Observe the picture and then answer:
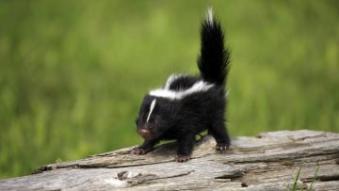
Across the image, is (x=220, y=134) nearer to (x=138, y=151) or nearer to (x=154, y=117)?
(x=154, y=117)

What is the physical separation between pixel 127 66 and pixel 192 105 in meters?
5.18

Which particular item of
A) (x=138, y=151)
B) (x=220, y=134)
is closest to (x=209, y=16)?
(x=220, y=134)

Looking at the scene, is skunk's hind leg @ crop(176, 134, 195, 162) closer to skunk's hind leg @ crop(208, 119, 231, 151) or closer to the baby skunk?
the baby skunk

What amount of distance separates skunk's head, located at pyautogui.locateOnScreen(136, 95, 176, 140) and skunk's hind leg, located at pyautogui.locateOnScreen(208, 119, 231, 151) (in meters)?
0.38

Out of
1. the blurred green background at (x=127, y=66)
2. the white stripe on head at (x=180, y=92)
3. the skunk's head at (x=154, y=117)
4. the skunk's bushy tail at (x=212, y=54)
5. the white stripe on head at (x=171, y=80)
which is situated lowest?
the skunk's head at (x=154, y=117)

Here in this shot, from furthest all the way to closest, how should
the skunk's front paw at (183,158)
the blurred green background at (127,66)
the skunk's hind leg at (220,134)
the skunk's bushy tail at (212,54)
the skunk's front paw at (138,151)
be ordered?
the blurred green background at (127,66)
the skunk's bushy tail at (212,54)
the skunk's hind leg at (220,134)
the skunk's front paw at (138,151)
the skunk's front paw at (183,158)

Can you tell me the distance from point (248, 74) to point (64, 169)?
228 inches

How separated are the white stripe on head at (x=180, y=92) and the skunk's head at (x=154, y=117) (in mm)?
63

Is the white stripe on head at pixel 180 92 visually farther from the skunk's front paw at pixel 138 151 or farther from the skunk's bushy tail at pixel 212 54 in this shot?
the skunk's front paw at pixel 138 151

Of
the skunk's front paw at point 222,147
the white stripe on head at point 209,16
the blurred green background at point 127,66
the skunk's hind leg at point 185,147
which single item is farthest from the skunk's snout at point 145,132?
the blurred green background at point 127,66

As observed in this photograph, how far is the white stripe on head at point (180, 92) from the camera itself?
17.4 feet

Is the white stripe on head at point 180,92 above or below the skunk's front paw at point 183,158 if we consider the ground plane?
above

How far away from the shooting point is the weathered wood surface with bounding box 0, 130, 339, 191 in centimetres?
446

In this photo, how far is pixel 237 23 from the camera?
466 inches
